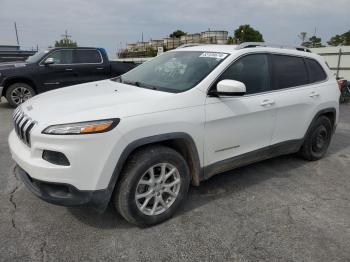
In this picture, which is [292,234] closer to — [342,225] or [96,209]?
[342,225]

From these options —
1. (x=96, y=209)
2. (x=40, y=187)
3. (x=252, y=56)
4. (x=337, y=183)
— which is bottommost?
(x=337, y=183)

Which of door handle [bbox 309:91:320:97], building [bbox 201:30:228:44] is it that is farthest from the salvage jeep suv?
building [bbox 201:30:228:44]

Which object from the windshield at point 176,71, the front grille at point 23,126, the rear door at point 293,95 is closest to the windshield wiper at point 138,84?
the windshield at point 176,71

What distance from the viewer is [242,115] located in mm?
3637

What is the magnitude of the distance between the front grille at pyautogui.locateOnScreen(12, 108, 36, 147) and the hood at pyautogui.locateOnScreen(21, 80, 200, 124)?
53 millimetres

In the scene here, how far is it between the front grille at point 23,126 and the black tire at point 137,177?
881 mm

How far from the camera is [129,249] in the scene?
9.23 feet

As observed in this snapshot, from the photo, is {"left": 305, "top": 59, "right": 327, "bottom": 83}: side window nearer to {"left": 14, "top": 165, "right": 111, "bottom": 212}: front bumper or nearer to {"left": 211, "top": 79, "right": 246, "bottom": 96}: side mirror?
{"left": 211, "top": 79, "right": 246, "bottom": 96}: side mirror

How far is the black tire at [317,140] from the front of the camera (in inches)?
191

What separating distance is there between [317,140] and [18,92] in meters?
7.64

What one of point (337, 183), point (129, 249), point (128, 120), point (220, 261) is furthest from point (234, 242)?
point (337, 183)

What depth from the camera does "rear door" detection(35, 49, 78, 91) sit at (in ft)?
29.9

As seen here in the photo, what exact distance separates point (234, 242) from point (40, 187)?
1746 millimetres

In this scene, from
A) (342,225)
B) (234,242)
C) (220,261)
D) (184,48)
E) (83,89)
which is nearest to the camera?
(220,261)
